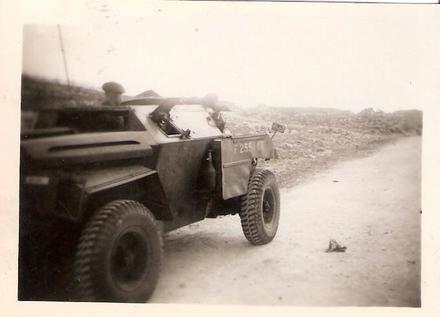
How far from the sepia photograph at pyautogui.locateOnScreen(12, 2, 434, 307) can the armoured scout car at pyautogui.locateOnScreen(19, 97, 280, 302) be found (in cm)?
1

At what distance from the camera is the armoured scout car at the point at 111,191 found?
110 inches

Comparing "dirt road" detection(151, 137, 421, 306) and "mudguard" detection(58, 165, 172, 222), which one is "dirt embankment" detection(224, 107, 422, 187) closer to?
"dirt road" detection(151, 137, 421, 306)

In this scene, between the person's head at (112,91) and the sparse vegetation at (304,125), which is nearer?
the sparse vegetation at (304,125)

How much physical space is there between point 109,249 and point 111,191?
39cm

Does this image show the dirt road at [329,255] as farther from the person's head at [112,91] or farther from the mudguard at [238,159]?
the person's head at [112,91]

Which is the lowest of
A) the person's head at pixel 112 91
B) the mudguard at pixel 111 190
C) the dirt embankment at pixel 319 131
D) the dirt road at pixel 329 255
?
the dirt road at pixel 329 255

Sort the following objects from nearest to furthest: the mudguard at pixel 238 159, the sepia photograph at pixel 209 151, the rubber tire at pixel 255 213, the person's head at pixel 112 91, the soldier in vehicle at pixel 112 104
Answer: the sepia photograph at pixel 209 151 → the soldier in vehicle at pixel 112 104 → the person's head at pixel 112 91 → the mudguard at pixel 238 159 → the rubber tire at pixel 255 213

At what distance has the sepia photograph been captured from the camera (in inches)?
118

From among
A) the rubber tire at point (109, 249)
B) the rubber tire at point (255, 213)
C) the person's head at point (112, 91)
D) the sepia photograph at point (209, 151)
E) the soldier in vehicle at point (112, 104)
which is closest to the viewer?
the rubber tire at point (109, 249)

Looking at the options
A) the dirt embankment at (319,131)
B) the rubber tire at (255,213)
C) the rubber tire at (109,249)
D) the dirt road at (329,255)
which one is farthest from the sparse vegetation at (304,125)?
the rubber tire at (109,249)

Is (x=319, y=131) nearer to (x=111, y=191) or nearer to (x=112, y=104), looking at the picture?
Answer: (x=112, y=104)

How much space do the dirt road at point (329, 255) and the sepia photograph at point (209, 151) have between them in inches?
0.5

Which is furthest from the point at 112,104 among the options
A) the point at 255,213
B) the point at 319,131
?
the point at 319,131

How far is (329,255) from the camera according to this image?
150 inches
